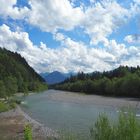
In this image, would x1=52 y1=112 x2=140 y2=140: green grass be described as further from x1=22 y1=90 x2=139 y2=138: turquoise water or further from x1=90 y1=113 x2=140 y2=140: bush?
x1=22 y1=90 x2=139 y2=138: turquoise water

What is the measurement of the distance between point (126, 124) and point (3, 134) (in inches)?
1297

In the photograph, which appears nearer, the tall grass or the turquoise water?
the tall grass

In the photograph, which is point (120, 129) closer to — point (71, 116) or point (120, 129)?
point (120, 129)

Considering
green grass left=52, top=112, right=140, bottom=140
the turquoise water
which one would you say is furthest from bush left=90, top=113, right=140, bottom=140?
the turquoise water

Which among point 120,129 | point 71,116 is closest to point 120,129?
point 120,129

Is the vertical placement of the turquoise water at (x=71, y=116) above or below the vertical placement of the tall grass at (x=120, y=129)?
below

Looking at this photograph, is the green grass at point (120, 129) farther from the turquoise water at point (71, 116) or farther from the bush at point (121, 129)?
the turquoise water at point (71, 116)

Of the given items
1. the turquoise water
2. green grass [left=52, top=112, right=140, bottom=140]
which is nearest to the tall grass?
green grass [left=52, top=112, right=140, bottom=140]

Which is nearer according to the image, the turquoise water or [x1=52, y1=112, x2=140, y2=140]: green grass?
[x1=52, y1=112, x2=140, y2=140]: green grass

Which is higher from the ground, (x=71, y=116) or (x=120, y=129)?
(x=120, y=129)

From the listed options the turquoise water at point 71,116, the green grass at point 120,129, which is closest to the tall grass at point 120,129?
the green grass at point 120,129

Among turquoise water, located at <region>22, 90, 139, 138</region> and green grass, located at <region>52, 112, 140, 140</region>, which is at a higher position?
green grass, located at <region>52, 112, 140, 140</region>

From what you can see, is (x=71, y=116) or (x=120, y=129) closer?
(x=120, y=129)

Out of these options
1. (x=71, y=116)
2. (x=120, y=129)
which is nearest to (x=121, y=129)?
(x=120, y=129)
